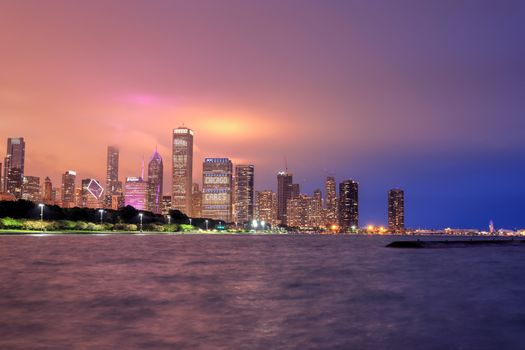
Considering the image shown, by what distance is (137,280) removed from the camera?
4894 centimetres

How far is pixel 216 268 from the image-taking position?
218 ft

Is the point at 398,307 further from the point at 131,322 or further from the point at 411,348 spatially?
the point at 131,322

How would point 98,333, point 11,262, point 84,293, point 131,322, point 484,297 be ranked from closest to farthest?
point 98,333 < point 131,322 < point 84,293 < point 484,297 < point 11,262

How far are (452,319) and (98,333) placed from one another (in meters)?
19.5

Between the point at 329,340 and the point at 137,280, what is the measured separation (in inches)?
1136

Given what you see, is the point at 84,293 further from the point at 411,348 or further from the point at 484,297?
the point at 484,297

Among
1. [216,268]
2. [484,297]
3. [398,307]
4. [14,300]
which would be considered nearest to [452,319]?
[398,307]

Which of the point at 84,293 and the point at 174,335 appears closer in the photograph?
the point at 174,335

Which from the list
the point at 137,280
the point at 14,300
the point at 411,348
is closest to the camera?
the point at 411,348

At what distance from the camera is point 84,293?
3884 cm

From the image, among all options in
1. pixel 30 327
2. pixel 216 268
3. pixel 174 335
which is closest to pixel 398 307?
pixel 174 335

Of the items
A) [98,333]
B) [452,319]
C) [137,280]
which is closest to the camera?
[98,333]

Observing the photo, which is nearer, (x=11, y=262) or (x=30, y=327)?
(x=30, y=327)

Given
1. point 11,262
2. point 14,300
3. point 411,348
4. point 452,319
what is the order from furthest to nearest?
point 11,262 → point 14,300 → point 452,319 → point 411,348
